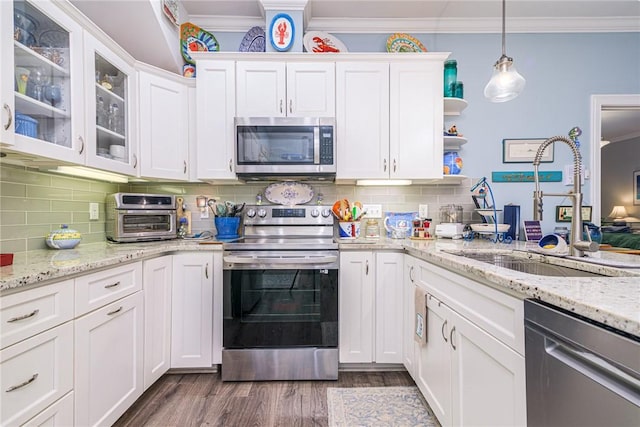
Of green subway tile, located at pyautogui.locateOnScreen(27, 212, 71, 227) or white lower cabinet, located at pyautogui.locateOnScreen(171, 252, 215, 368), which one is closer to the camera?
green subway tile, located at pyautogui.locateOnScreen(27, 212, 71, 227)

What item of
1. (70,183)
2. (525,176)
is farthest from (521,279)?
(70,183)

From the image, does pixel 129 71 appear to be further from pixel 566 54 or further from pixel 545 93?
pixel 566 54

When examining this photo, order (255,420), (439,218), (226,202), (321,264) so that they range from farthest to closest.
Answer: (439,218) < (226,202) < (321,264) < (255,420)

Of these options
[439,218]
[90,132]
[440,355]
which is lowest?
[440,355]

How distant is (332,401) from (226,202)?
1.53 m

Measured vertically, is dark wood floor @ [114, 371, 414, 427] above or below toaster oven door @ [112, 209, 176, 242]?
below

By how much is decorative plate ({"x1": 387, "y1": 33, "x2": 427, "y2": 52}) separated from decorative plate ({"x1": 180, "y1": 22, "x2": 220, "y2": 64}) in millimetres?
1474

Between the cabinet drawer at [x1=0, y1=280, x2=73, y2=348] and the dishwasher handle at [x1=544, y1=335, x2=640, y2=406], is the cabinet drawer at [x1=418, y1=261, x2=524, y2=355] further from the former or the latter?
the cabinet drawer at [x1=0, y1=280, x2=73, y2=348]

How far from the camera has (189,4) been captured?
7.59 feet

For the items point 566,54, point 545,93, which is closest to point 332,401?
point 545,93

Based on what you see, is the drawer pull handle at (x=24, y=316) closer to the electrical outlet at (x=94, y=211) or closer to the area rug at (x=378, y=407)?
the electrical outlet at (x=94, y=211)

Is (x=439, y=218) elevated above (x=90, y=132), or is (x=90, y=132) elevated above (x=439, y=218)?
(x=90, y=132)

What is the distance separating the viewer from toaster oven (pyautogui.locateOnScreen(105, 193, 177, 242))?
1919mm

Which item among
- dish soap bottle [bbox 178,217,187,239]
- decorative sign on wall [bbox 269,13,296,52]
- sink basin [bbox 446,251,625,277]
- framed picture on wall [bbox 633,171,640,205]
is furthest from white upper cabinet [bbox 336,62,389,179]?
framed picture on wall [bbox 633,171,640,205]
